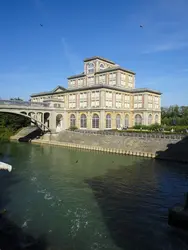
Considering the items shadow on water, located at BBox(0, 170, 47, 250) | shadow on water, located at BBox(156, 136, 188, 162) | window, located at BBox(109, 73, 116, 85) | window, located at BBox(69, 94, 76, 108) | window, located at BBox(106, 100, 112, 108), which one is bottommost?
shadow on water, located at BBox(0, 170, 47, 250)

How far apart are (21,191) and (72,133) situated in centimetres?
3148

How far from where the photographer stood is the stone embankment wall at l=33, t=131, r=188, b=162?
33.0 m

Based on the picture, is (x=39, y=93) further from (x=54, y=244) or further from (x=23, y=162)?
(x=54, y=244)

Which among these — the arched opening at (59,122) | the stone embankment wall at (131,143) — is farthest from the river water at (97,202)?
the arched opening at (59,122)

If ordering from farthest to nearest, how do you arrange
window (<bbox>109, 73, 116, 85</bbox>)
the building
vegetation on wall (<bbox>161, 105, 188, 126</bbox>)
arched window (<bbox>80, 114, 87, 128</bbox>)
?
vegetation on wall (<bbox>161, 105, 188, 126</bbox>)
window (<bbox>109, 73, 116, 85</bbox>)
arched window (<bbox>80, 114, 87, 128</bbox>)
the building

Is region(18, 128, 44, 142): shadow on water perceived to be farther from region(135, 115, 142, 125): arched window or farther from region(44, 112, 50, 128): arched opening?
region(135, 115, 142, 125): arched window

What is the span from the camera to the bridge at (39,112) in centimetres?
4441

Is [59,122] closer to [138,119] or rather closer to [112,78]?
[112,78]

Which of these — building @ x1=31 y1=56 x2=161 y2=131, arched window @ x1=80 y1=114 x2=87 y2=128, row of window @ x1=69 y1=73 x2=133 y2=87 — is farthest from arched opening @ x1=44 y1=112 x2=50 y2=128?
row of window @ x1=69 y1=73 x2=133 y2=87

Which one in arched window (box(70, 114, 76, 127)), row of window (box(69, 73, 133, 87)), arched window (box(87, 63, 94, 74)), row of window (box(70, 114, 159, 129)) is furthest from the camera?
arched window (box(87, 63, 94, 74))

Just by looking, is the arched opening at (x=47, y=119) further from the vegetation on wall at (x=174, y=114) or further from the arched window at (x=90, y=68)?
the vegetation on wall at (x=174, y=114)

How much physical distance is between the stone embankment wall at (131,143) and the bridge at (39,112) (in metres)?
4.06

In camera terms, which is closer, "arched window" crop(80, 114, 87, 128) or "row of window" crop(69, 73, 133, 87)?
"arched window" crop(80, 114, 87, 128)

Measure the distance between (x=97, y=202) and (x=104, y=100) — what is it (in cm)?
3668
